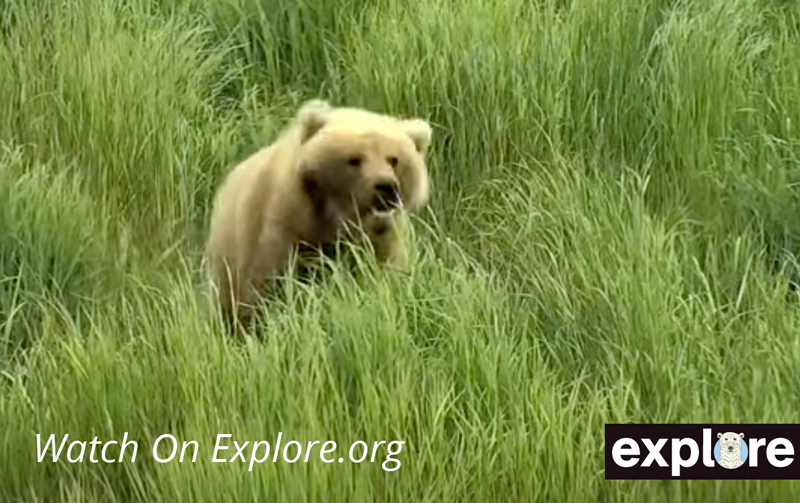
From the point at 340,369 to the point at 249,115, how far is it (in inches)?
→ 66.0

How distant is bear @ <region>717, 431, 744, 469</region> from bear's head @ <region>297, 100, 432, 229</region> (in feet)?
4.01

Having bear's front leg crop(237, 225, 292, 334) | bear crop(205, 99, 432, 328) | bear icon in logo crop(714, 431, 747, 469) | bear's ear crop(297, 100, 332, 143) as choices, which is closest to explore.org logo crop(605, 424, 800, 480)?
bear icon in logo crop(714, 431, 747, 469)

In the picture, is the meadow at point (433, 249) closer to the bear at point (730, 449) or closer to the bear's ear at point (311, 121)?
the bear at point (730, 449)

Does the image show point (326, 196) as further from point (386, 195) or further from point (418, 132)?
point (418, 132)

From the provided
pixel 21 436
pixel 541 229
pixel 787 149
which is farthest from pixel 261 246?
pixel 787 149

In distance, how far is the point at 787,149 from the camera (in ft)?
14.6

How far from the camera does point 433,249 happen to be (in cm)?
421

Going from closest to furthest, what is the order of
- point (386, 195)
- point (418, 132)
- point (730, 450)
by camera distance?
point (730, 450) < point (386, 195) < point (418, 132)

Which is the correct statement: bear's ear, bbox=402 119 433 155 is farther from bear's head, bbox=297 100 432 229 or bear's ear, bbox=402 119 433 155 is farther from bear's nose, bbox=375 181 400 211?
bear's nose, bbox=375 181 400 211

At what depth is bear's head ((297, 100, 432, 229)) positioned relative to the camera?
4113 millimetres

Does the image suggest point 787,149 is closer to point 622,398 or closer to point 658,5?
point 658,5

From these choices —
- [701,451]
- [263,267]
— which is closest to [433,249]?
[263,267]

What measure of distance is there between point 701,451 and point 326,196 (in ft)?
4.47

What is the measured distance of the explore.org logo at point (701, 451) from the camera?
312cm
